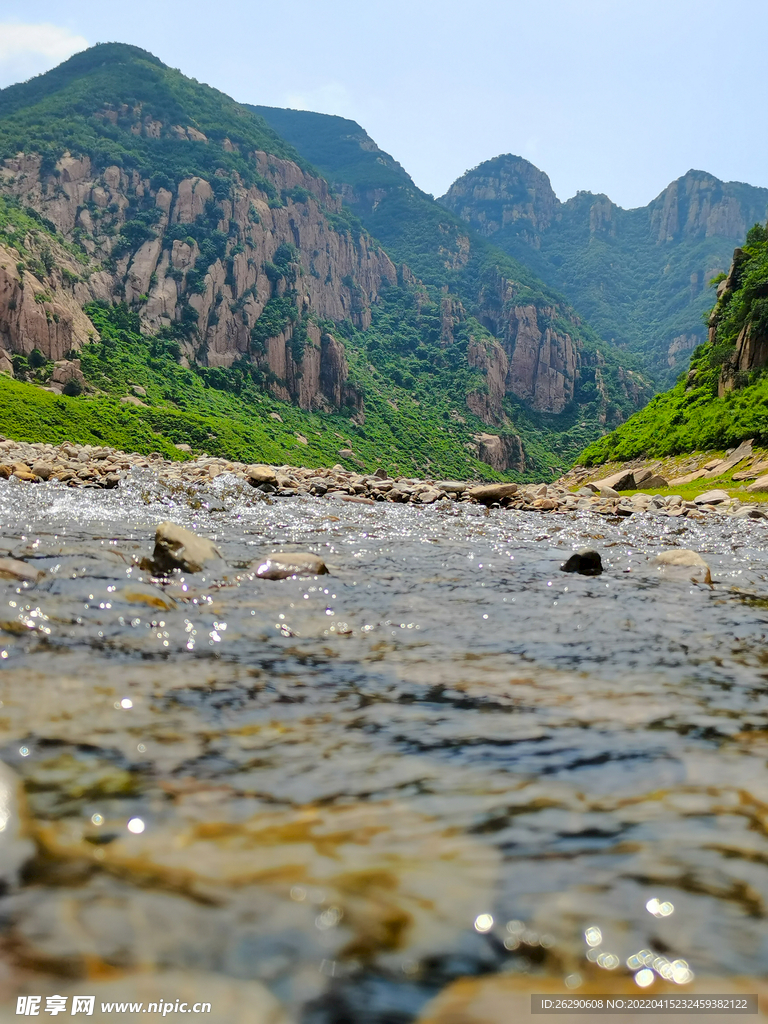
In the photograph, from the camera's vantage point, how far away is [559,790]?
3318 mm

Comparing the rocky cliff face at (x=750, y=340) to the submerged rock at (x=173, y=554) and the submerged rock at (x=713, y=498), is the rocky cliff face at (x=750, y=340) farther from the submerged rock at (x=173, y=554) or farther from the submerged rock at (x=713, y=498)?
the submerged rock at (x=173, y=554)

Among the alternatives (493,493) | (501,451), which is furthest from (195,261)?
(493,493)

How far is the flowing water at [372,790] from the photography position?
2.15 meters

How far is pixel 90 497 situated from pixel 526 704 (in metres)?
21.9

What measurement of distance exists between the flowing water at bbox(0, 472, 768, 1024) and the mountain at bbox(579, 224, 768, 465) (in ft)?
103

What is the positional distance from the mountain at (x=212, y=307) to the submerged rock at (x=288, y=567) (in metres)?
73.8

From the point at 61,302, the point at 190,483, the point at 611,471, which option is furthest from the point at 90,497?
the point at 61,302

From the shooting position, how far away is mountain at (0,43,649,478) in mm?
103062

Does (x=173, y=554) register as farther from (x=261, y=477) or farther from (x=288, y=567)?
(x=261, y=477)

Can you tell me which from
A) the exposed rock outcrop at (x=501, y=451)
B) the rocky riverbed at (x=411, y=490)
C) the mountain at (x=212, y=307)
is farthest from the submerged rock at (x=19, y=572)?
the exposed rock outcrop at (x=501, y=451)

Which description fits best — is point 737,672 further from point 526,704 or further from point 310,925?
point 310,925

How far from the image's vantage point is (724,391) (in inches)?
1614

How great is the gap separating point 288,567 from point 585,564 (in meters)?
5.47

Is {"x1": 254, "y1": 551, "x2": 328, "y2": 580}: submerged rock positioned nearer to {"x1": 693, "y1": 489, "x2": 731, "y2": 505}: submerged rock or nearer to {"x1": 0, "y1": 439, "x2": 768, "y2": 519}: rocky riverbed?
{"x1": 0, "y1": 439, "x2": 768, "y2": 519}: rocky riverbed
